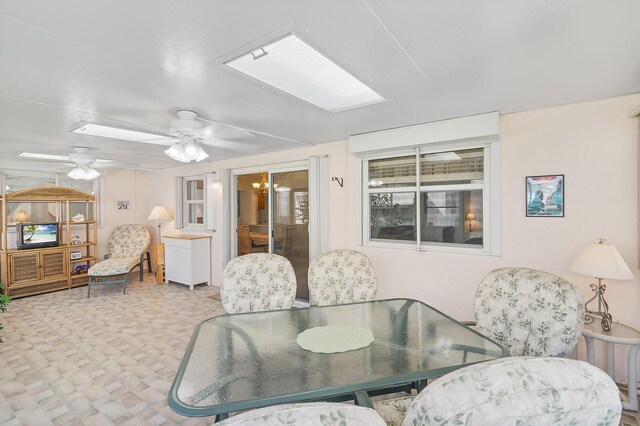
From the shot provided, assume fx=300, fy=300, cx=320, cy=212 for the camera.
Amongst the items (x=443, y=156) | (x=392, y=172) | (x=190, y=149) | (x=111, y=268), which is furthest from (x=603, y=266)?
(x=111, y=268)

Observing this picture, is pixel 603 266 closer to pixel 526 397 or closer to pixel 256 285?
pixel 526 397

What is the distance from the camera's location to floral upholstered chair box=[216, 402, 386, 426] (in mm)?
679

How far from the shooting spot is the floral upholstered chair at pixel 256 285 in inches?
96.9

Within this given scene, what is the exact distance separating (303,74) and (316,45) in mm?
401

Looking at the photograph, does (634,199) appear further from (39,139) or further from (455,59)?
(39,139)

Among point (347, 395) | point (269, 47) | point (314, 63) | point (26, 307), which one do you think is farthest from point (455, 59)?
point (26, 307)

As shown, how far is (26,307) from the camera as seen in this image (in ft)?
14.2

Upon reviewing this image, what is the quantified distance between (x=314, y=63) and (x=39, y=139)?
3545mm

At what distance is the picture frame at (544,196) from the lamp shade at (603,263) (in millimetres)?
475

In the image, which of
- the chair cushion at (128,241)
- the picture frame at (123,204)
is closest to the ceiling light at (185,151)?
the chair cushion at (128,241)

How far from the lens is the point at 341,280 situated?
2.80 meters

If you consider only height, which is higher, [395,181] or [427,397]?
[395,181]

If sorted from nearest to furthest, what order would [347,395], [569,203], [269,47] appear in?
[347,395] < [269,47] < [569,203]

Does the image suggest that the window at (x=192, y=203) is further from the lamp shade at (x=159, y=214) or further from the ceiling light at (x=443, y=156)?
the ceiling light at (x=443, y=156)
